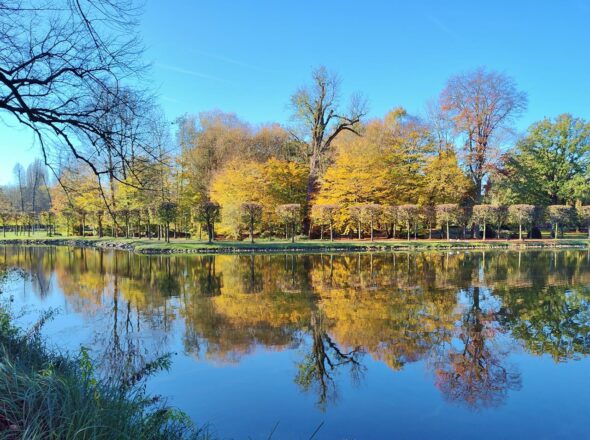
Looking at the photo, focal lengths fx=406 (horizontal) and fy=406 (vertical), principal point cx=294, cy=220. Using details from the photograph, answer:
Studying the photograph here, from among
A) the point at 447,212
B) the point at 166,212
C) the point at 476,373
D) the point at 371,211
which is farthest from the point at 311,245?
the point at 476,373

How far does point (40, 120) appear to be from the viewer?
4988mm

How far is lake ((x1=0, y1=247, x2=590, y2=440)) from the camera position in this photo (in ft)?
15.4

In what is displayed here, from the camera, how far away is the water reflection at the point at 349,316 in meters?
6.18

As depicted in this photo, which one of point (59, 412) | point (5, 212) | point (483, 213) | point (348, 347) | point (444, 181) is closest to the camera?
point (59, 412)

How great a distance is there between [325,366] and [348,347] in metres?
0.87

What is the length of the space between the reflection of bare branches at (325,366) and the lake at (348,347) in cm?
3

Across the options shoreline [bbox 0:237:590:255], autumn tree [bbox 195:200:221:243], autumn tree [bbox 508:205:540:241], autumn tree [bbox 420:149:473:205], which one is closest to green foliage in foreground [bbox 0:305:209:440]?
shoreline [bbox 0:237:590:255]

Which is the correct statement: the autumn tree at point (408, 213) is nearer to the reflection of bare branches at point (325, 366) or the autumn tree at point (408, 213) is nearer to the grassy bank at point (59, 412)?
the reflection of bare branches at point (325, 366)

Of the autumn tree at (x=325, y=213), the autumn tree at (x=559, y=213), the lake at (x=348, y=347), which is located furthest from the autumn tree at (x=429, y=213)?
the lake at (x=348, y=347)

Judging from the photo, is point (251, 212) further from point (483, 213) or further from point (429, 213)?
point (483, 213)

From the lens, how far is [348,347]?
688cm

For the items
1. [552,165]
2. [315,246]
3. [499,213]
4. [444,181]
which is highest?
[552,165]

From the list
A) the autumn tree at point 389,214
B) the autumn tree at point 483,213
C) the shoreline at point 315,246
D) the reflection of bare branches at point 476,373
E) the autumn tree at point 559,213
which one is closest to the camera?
the reflection of bare branches at point 476,373

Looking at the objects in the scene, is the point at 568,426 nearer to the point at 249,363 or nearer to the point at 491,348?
the point at 491,348
